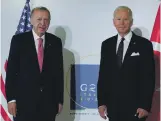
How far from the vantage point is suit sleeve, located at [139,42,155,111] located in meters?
2.34

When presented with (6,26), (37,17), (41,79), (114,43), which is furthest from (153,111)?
(6,26)

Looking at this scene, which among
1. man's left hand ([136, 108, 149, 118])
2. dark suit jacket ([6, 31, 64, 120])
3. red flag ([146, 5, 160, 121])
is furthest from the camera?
red flag ([146, 5, 160, 121])

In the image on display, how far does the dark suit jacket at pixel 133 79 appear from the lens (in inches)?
92.8

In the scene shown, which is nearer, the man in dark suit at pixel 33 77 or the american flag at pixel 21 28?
the man in dark suit at pixel 33 77

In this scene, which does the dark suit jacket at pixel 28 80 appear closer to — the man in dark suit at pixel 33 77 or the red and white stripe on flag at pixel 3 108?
the man in dark suit at pixel 33 77

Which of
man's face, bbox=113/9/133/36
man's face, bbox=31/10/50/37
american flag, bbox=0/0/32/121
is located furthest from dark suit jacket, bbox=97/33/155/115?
american flag, bbox=0/0/32/121

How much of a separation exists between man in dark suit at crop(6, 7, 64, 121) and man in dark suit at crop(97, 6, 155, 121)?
0.46 meters

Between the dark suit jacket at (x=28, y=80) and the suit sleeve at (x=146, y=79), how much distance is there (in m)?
0.73

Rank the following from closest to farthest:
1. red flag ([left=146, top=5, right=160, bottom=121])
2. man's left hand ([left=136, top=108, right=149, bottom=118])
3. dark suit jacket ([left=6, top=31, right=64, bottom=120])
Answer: man's left hand ([left=136, top=108, right=149, bottom=118])
dark suit jacket ([left=6, top=31, right=64, bottom=120])
red flag ([left=146, top=5, right=160, bottom=121])

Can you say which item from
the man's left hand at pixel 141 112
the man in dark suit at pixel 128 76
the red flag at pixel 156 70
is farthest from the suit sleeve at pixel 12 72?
the red flag at pixel 156 70

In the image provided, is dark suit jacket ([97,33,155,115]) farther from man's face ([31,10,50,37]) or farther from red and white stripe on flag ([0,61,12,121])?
red and white stripe on flag ([0,61,12,121])

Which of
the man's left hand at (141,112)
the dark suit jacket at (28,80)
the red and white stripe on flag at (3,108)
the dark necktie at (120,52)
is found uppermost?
the dark necktie at (120,52)

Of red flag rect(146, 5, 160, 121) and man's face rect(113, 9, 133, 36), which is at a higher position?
man's face rect(113, 9, 133, 36)

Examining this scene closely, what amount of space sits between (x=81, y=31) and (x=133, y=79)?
811 millimetres
